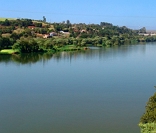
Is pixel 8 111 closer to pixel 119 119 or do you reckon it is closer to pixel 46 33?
pixel 119 119

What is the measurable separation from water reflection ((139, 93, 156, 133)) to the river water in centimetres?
121

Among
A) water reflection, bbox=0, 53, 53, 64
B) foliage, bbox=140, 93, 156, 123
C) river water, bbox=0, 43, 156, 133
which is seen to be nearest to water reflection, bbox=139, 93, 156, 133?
foliage, bbox=140, 93, 156, 123

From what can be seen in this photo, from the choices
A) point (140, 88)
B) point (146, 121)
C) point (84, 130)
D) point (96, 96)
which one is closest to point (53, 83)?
point (96, 96)

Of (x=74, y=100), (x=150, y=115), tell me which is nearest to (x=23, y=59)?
(x=74, y=100)

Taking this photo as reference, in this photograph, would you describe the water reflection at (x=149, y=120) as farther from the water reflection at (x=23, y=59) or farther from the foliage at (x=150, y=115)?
the water reflection at (x=23, y=59)

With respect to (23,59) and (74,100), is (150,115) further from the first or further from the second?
(23,59)

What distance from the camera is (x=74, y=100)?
370 inches

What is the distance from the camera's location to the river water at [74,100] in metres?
7.05

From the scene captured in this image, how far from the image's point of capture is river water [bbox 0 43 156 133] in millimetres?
7052

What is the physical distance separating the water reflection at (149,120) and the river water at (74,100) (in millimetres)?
1210

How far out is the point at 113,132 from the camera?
21.5ft

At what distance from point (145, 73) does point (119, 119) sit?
7.83 metres

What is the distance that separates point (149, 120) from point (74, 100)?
4.47m

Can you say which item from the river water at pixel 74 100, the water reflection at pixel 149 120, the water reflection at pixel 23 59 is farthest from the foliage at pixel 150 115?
the water reflection at pixel 23 59
